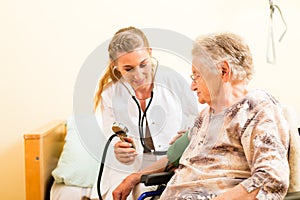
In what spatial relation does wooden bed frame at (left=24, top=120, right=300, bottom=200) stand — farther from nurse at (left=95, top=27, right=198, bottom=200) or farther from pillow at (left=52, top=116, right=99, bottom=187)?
nurse at (left=95, top=27, right=198, bottom=200)

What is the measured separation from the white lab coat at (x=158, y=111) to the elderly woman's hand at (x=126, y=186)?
0.06 metres

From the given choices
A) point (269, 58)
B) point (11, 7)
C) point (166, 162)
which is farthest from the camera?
point (269, 58)

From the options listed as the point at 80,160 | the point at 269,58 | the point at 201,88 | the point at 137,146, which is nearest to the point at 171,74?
the point at 201,88

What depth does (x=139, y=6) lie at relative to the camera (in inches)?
91.3

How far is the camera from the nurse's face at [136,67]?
3.56 ft

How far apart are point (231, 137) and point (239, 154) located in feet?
0.18

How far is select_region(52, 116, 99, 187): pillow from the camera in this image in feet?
6.24

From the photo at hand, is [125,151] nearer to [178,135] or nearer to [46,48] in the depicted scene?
[178,135]

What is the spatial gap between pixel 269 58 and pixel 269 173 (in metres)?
1.48

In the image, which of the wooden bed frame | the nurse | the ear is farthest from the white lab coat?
the wooden bed frame

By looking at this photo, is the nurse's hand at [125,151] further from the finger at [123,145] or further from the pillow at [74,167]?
the pillow at [74,167]

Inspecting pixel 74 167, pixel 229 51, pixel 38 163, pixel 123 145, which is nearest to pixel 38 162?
pixel 38 163

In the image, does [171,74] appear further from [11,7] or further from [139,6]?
[11,7]

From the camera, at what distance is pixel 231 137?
1.18m
